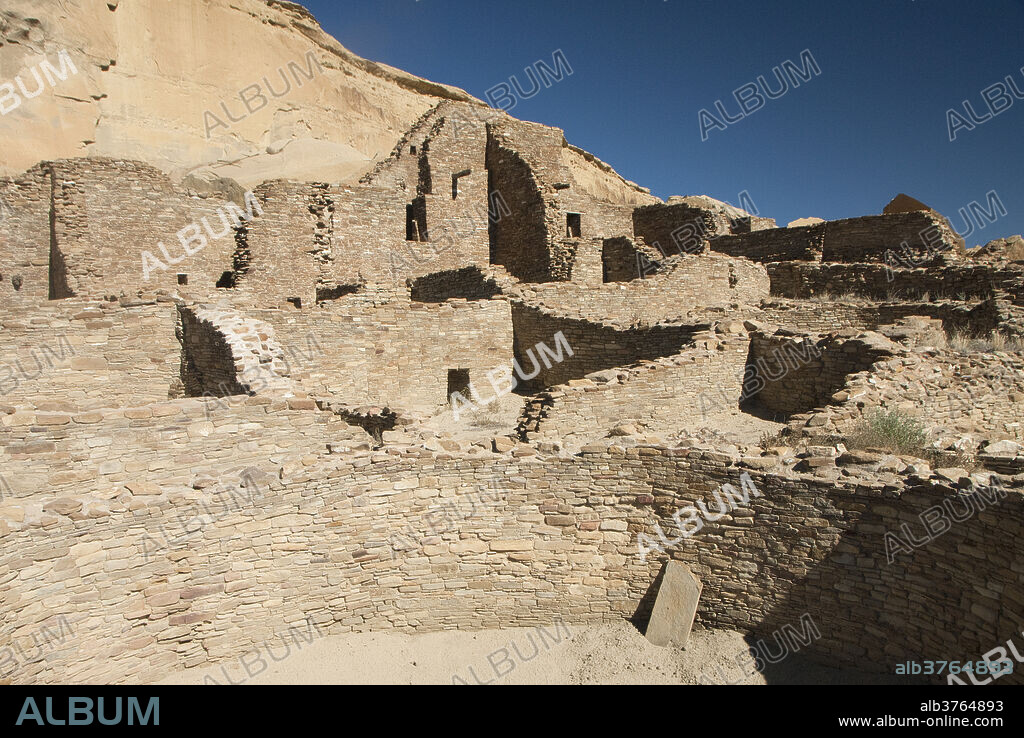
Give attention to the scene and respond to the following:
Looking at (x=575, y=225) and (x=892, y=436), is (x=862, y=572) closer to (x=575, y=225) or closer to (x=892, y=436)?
(x=892, y=436)

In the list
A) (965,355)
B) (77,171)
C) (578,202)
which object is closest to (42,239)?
(77,171)

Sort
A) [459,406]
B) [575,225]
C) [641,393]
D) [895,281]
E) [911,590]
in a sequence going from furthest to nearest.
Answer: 1. [575,225]
2. [895,281]
3. [459,406]
4. [641,393]
5. [911,590]

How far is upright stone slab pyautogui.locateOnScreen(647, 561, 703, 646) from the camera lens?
5.25m

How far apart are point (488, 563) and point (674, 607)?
1.61 metres

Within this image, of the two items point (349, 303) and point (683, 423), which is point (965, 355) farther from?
point (349, 303)

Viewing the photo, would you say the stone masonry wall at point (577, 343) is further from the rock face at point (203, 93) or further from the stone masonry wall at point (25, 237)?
the stone masonry wall at point (25, 237)

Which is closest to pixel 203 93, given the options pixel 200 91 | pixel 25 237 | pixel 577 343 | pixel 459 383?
pixel 200 91

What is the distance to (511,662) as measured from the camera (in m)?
5.08

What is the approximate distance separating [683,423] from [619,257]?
6.14m

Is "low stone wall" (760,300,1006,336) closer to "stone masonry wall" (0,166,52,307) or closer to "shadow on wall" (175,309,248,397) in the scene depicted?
"shadow on wall" (175,309,248,397)

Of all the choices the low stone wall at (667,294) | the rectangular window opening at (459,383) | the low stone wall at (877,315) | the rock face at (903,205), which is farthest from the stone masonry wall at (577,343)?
the rock face at (903,205)

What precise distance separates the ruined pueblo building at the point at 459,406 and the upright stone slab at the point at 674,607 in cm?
15

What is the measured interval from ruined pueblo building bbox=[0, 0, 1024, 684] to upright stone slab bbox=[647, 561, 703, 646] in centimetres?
15

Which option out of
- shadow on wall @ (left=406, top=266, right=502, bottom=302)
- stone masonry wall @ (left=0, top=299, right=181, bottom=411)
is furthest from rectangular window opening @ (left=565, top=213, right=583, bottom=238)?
stone masonry wall @ (left=0, top=299, right=181, bottom=411)
